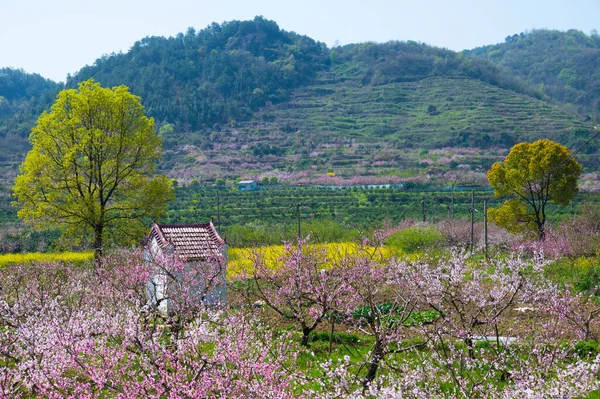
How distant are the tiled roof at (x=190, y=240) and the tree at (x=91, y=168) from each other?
16.7ft

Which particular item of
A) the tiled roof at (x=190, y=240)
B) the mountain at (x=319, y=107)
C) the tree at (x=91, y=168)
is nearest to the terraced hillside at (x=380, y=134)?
the mountain at (x=319, y=107)

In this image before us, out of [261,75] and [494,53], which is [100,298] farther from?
[494,53]

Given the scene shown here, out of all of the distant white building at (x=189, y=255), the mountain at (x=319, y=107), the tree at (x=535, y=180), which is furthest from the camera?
the mountain at (x=319, y=107)

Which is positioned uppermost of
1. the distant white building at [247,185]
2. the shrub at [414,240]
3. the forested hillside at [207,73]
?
the forested hillside at [207,73]

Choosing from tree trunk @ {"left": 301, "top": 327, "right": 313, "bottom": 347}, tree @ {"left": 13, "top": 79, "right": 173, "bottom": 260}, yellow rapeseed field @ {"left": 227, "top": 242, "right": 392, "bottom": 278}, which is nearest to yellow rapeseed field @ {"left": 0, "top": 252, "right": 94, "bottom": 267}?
tree @ {"left": 13, "top": 79, "right": 173, "bottom": 260}

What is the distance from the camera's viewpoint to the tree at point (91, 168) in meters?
20.3

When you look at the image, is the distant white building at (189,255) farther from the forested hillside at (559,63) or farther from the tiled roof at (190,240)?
the forested hillside at (559,63)

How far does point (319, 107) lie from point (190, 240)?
91.6 metres

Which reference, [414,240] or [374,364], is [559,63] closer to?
[414,240]

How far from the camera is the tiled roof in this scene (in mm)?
14945

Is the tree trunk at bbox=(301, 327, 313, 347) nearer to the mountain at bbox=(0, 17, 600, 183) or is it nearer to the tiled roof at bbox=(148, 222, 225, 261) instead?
the tiled roof at bbox=(148, 222, 225, 261)

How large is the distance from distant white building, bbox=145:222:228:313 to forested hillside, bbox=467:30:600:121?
92102 mm

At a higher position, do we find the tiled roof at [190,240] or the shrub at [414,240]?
the tiled roof at [190,240]

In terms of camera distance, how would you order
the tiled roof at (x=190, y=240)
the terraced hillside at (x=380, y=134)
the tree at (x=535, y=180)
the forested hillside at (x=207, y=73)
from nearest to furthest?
the tiled roof at (x=190, y=240) < the tree at (x=535, y=180) < the terraced hillside at (x=380, y=134) < the forested hillside at (x=207, y=73)
